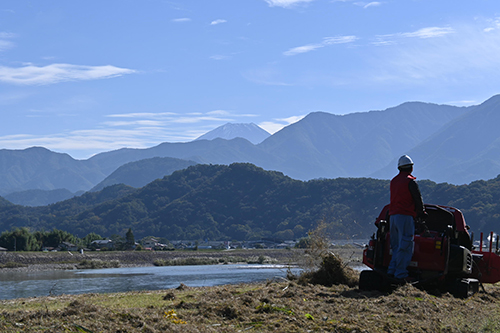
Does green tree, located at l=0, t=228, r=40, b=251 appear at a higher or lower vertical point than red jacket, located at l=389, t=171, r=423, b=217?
→ lower


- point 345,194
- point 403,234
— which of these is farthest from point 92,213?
point 403,234

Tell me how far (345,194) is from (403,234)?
12884 centimetres

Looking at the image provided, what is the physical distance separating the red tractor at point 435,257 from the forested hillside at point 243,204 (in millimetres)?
98258

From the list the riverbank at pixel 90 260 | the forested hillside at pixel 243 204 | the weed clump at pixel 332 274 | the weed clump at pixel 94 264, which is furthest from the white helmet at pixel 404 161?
the forested hillside at pixel 243 204

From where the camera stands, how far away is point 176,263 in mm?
75438

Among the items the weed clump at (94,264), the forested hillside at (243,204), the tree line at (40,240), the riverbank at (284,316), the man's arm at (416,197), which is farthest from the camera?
the forested hillside at (243,204)

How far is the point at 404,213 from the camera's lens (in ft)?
30.6

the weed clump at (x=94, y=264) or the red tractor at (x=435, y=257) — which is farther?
the weed clump at (x=94, y=264)

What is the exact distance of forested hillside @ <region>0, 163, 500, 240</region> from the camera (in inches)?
4717

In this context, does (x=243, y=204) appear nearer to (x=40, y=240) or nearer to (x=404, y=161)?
(x=40, y=240)

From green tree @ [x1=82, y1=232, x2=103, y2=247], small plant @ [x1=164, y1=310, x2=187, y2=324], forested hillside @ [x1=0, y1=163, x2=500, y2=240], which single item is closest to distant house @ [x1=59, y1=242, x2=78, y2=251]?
green tree @ [x1=82, y1=232, x2=103, y2=247]

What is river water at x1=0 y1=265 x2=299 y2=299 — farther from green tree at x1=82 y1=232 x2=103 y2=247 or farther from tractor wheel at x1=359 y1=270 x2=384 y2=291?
green tree at x1=82 y1=232 x2=103 y2=247

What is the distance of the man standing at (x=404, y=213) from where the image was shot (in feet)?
30.3

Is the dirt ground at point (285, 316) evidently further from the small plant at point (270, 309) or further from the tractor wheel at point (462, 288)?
the tractor wheel at point (462, 288)
